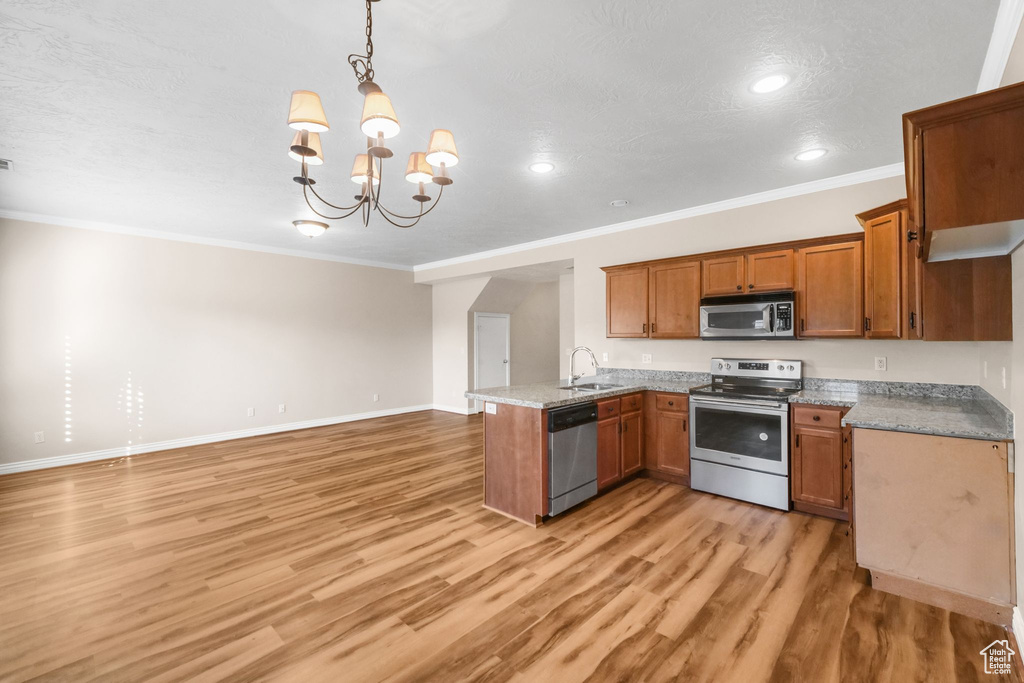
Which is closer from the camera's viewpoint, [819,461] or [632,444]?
[819,461]

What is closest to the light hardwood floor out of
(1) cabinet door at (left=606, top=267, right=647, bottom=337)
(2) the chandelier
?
(1) cabinet door at (left=606, top=267, right=647, bottom=337)

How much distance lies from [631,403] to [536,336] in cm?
533

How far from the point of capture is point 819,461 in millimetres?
3240

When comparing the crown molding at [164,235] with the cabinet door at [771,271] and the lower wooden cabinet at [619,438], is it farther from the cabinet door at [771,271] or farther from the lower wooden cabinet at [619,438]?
the cabinet door at [771,271]

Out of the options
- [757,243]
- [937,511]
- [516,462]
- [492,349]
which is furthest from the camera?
[492,349]

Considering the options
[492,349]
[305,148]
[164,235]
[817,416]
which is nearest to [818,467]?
[817,416]

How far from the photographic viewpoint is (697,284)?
4.16 meters

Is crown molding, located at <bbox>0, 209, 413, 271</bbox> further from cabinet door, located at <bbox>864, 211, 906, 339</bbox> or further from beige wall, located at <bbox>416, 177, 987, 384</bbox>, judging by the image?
cabinet door, located at <bbox>864, 211, 906, 339</bbox>

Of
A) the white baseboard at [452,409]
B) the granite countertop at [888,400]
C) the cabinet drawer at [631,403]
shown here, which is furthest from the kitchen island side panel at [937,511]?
the white baseboard at [452,409]

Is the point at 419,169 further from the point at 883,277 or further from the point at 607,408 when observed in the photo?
the point at 883,277

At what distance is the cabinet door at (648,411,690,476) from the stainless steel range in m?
0.09

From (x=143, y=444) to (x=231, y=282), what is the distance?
2.29 meters

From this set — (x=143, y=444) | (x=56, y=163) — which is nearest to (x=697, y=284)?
(x=56, y=163)

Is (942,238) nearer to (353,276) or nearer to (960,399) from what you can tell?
(960,399)
